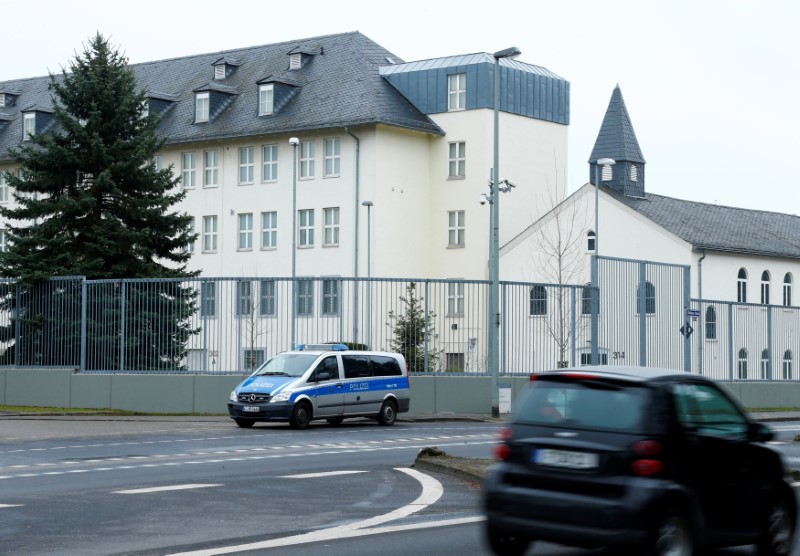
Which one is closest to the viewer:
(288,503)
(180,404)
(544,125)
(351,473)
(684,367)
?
(288,503)

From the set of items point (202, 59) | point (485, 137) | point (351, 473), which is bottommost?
point (351, 473)

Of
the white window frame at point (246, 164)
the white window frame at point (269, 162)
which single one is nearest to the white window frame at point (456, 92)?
the white window frame at point (269, 162)

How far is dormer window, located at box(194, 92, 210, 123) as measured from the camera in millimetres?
72625

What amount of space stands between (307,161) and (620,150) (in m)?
23.5

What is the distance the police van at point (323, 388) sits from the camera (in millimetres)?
28922

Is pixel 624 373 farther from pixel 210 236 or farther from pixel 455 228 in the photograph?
pixel 210 236

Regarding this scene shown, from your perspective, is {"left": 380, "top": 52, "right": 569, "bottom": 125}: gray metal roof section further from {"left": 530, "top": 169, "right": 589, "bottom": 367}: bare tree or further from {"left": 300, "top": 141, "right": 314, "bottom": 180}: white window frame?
{"left": 300, "top": 141, "right": 314, "bottom": 180}: white window frame

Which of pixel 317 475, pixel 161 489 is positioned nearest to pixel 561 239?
pixel 317 475

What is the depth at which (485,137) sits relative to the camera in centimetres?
6819

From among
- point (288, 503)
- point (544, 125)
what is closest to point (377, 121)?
point (544, 125)

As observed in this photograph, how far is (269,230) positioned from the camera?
231 feet

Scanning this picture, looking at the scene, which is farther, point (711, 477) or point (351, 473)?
point (351, 473)

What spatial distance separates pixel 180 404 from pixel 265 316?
3.21 metres

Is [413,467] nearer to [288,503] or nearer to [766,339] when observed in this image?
[288,503]
